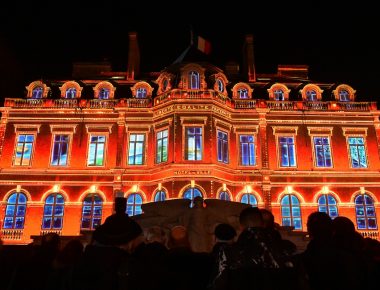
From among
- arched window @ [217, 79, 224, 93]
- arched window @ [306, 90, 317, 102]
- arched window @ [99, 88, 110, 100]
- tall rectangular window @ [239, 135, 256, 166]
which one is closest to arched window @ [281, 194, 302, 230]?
tall rectangular window @ [239, 135, 256, 166]

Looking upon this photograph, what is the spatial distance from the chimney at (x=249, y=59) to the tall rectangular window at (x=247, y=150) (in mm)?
6489

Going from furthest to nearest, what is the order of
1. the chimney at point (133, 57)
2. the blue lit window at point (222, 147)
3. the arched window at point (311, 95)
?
1. the chimney at point (133, 57)
2. the arched window at point (311, 95)
3. the blue lit window at point (222, 147)

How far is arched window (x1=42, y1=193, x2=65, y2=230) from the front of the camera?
2553 cm

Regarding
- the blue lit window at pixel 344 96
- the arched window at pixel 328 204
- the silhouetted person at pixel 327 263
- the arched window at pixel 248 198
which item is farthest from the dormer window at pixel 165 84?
the silhouetted person at pixel 327 263

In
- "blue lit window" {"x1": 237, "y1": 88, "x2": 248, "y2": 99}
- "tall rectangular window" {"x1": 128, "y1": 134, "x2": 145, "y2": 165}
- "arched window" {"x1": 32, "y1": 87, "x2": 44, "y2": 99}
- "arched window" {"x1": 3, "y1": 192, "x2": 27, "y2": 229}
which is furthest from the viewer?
"blue lit window" {"x1": 237, "y1": 88, "x2": 248, "y2": 99}

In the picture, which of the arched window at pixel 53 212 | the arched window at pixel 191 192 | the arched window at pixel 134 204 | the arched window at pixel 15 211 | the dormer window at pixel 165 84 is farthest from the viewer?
the dormer window at pixel 165 84

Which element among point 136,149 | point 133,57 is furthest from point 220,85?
point 133,57

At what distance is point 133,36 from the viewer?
→ 3306 cm

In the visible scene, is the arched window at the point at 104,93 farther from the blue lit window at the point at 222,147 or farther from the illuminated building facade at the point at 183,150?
the blue lit window at the point at 222,147

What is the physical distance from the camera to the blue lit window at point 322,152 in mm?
27078

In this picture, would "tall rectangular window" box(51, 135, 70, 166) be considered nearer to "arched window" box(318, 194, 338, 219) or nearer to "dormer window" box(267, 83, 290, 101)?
"dormer window" box(267, 83, 290, 101)

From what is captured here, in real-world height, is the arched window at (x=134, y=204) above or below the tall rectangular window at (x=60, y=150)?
below

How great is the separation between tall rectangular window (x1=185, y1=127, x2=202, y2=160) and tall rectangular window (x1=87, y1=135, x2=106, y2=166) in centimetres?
569

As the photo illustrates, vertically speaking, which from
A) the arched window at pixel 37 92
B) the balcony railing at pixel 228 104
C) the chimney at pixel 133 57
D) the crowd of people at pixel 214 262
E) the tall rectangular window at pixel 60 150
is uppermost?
the chimney at pixel 133 57
